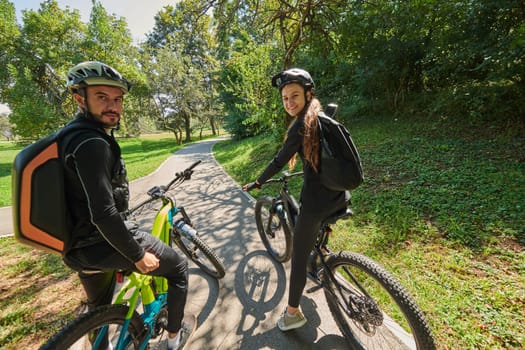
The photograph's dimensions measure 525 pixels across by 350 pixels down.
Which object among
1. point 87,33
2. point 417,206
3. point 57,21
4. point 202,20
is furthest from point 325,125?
point 57,21

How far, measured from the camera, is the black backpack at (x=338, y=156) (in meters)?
1.47

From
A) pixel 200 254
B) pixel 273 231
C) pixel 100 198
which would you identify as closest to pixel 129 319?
pixel 100 198

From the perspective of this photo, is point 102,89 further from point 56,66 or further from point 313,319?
point 56,66

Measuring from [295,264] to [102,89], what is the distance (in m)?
2.01

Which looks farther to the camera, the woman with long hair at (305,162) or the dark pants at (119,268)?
the woman with long hair at (305,162)

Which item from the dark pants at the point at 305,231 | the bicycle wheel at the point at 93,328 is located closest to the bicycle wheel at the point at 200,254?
the bicycle wheel at the point at 93,328

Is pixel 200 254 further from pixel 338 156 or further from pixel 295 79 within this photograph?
pixel 295 79

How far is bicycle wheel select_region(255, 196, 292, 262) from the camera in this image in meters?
2.84

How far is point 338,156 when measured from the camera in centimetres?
150

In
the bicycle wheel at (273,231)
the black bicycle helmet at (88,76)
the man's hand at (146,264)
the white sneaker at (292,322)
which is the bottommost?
the white sneaker at (292,322)

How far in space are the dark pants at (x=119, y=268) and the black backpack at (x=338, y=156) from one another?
4.51ft

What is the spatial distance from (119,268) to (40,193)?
2.06ft

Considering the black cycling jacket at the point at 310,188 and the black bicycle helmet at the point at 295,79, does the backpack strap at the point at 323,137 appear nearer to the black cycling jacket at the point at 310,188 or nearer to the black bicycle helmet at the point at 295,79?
the black cycling jacket at the point at 310,188

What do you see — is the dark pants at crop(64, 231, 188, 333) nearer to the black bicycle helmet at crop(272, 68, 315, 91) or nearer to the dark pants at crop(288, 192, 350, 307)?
the dark pants at crop(288, 192, 350, 307)
